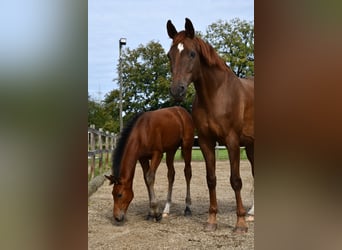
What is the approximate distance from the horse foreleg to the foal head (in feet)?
1.11

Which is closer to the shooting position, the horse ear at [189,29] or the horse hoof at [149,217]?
the horse ear at [189,29]

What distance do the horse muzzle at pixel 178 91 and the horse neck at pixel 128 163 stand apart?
0.38 m

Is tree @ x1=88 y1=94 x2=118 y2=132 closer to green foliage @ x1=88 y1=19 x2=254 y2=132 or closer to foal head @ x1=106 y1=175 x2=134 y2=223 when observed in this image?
green foliage @ x1=88 y1=19 x2=254 y2=132

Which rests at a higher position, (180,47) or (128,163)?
(180,47)

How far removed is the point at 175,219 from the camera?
53.7 inches

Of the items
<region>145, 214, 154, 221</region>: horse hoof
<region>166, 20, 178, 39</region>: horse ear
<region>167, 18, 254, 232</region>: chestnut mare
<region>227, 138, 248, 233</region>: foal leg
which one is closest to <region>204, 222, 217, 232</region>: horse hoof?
<region>167, 18, 254, 232</region>: chestnut mare

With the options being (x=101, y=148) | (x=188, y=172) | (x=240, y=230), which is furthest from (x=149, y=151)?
(x=240, y=230)

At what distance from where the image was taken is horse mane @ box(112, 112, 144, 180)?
1.23 metres

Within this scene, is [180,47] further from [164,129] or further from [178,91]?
[164,129]

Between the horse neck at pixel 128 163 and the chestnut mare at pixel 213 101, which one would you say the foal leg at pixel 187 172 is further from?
the horse neck at pixel 128 163

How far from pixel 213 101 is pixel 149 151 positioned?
16.6 inches

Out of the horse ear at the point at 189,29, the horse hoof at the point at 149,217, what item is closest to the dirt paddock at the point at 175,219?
the horse hoof at the point at 149,217

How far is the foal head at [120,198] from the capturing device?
4.10ft
